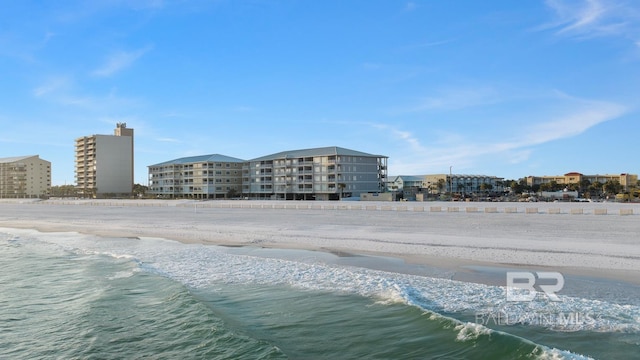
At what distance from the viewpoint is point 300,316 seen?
10461mm

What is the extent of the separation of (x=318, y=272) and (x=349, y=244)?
26.0 feet

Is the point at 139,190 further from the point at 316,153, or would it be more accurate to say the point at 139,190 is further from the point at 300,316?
the point at 300,316

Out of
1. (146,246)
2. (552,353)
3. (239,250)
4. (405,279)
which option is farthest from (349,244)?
(552,353)

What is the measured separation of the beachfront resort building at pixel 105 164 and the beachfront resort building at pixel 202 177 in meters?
25.7

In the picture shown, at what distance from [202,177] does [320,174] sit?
38.4m

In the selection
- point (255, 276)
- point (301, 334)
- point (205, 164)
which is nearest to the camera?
point (301, 334)

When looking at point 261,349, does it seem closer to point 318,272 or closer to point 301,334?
point 301,334

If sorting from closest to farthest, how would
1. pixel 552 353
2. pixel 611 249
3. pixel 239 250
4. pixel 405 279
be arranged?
pixel 552 353, pixel 405 279, pixel 611 249, pixel 239 250

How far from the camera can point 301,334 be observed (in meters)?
9.27
